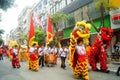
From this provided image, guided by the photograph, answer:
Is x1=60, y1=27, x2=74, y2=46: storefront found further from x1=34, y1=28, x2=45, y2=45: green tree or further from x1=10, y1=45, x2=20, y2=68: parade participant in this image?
x1=10, y1=45, x2=20, y2=68: parade participant

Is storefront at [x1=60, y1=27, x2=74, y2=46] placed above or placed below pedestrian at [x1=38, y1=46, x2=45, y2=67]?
above

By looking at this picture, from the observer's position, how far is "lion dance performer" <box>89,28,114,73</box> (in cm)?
1593

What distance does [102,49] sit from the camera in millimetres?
16328

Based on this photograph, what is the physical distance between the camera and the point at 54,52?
2267 centimetres

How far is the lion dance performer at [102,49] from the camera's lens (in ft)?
52.3

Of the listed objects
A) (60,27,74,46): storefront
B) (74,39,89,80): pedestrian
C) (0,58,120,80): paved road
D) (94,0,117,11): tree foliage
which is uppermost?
(94,0,117,11): tree foliage

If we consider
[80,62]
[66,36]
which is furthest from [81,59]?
[66,36]

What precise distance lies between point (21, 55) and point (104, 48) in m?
18.0

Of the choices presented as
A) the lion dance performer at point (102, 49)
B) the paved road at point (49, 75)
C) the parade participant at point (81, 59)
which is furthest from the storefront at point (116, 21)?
the parade participant at point (81, 59)

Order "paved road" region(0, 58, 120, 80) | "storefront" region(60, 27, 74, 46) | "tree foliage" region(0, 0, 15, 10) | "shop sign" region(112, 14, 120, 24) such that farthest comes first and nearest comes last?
1. "storefront" region(60, 27, 74, 46)
2. "shop sign" region(112, 14, 120, 24)
3. "tree foliage" region(0, 0, 15, 10)
4. "paved road" region(0, 58, 120, 80)

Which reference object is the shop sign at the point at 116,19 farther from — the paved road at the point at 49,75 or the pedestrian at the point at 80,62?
the pedestrian at the point at 80,62

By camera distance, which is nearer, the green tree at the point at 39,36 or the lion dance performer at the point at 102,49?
the lion dance performer at the point at 102,49

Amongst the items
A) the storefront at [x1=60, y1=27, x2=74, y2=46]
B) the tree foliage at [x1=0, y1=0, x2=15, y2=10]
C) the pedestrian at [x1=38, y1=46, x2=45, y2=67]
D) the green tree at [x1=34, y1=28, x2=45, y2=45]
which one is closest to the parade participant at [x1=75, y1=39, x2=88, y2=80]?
the tree foliage at [x1=0, y1=0, x2=15, y2=10]

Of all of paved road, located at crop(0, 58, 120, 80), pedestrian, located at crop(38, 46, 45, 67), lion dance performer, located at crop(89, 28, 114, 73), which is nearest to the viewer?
paved road, located at crop(0, 58, 120, 80)
